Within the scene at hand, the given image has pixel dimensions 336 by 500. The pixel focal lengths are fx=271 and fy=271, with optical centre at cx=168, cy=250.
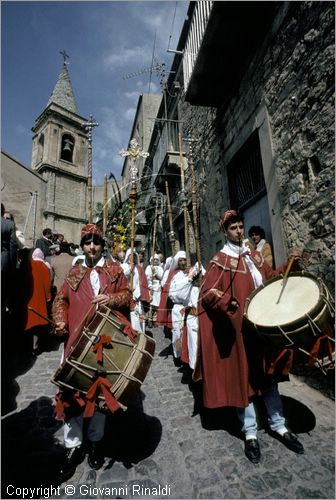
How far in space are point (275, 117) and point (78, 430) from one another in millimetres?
4947

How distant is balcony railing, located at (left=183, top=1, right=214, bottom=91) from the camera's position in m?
5.84

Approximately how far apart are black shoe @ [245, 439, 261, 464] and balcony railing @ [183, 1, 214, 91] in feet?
22.9

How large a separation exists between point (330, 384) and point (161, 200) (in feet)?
34.2

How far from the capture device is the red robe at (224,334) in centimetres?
260

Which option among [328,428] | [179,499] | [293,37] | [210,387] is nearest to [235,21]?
[293,37]

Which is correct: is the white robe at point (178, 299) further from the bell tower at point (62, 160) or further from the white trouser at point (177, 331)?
the bell tower at point (62, 160)

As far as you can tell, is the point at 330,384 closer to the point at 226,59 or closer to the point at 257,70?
the point at 257,70

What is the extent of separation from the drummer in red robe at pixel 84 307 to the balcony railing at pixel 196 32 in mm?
5612

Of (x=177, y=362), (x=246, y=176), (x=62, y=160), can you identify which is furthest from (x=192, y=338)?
(x=62, y=160)

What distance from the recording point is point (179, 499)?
6.63 ft

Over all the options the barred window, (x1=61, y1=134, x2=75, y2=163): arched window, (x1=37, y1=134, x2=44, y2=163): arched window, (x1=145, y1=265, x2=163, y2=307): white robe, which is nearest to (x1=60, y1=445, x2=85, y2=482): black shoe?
the barred window

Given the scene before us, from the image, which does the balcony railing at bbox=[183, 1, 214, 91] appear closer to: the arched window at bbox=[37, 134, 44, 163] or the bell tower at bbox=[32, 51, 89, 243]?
the bell tower at bbox=[32, 51, 89, 243]

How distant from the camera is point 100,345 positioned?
2.09m

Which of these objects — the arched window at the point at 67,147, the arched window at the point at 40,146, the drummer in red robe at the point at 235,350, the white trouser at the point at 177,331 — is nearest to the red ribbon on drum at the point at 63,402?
the drummer in red robe at the point at 235,350
